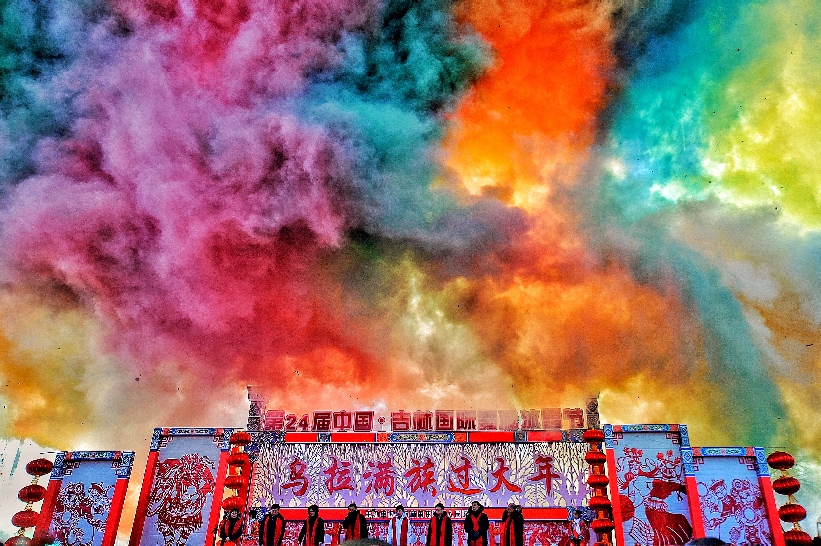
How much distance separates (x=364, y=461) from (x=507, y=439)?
149 inches

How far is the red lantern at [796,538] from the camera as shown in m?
15.3

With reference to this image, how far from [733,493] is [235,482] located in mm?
12098

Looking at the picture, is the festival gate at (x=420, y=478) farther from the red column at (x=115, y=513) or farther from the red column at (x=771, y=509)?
the red column at (x=771, y=509)

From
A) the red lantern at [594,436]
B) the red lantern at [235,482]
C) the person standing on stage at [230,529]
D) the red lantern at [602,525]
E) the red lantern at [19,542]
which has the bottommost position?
the red lantern at [19,542]

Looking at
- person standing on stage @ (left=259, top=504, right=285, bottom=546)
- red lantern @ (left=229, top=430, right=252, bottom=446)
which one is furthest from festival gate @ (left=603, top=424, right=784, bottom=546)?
red lantern @ (left=229, top=430, right=252, bottom=446)

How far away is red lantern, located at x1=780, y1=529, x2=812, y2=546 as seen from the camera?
15.3 metres

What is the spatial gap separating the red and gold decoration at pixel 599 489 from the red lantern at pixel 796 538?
12.5ft

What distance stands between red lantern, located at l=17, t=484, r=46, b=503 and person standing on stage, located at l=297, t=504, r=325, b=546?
6.76 metres

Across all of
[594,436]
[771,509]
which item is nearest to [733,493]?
[771,509]

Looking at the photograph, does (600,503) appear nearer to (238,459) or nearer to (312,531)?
(312,531)

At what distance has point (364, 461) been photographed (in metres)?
17.9

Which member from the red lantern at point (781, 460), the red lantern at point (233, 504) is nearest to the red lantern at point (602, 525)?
the red lantern at point (781, 460)

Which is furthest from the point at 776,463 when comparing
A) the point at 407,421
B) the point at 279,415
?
the point at 279,415

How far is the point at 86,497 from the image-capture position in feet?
57.4
